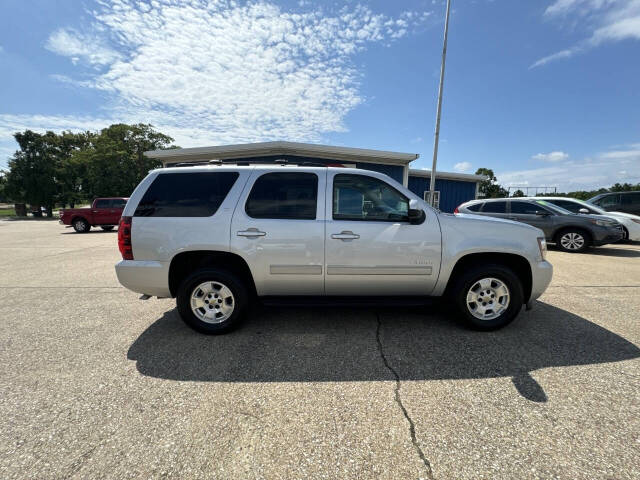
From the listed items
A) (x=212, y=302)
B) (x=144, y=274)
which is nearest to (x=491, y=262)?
(x=212, y=302)

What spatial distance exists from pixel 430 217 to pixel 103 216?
17406mm

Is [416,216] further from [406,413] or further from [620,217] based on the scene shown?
[620,217]

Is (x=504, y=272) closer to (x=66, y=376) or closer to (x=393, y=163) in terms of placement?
(x=66, y=376)

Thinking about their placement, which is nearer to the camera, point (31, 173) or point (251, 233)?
point (251, 233)

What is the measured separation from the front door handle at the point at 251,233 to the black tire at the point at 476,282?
2.28 m

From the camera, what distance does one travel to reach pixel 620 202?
1130 centimetres

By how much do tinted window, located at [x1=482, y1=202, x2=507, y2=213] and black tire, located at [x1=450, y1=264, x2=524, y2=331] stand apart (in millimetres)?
6410

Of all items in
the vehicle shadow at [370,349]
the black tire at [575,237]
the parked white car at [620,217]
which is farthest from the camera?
the parked white car at [620,217]

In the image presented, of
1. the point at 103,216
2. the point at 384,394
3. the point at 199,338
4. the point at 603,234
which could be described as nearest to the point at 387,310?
the point at 384,394

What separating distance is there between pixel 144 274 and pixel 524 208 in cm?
993

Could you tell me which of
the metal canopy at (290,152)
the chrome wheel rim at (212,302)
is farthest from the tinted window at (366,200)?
the metal canopy at (290,152)

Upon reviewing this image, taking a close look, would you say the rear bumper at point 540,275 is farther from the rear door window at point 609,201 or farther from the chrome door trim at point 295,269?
the rear door window at point 609,201

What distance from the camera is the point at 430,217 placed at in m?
3.14

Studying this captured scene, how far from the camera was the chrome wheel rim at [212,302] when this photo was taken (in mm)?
3139
